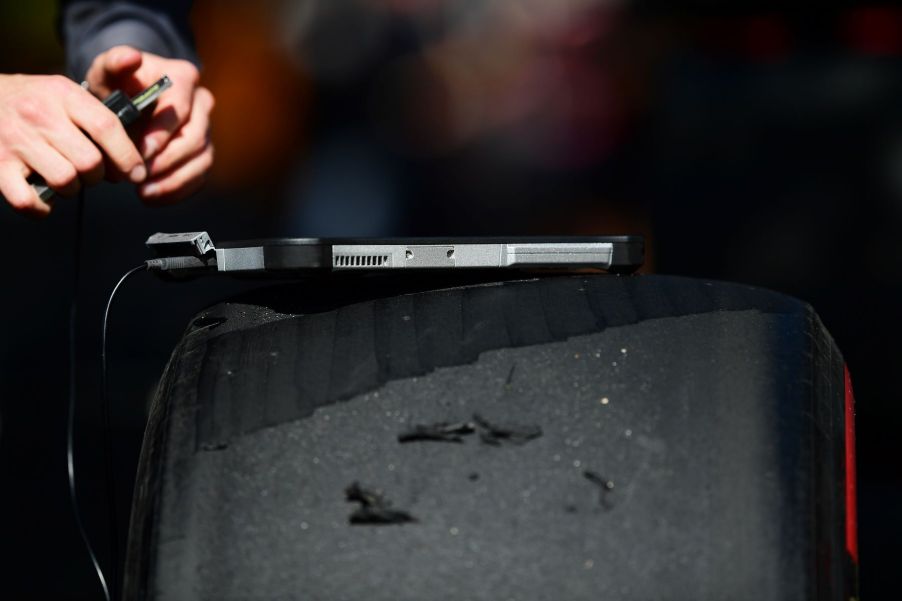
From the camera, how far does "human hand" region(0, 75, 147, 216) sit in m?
0.98

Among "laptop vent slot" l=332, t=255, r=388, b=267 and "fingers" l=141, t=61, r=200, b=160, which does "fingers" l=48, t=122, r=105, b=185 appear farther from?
"laptop vent slot" l=332, t=255, r=388, b=267

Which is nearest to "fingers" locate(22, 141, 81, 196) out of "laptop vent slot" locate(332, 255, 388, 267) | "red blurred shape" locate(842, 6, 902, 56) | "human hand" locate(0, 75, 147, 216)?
"human hand" locate(0, 75, 147, 216)

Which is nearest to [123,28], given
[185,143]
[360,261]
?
[185,143]

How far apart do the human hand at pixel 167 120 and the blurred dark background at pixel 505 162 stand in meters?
2.23

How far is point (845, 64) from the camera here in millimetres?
3791

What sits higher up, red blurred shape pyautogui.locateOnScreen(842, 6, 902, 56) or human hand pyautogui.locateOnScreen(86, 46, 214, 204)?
red blurred shape pyautogui.locateOnScreen(842, 6, 902, 56)

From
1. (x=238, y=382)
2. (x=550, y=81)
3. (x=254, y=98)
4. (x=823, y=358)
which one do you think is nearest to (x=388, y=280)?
(x=238, y=382)

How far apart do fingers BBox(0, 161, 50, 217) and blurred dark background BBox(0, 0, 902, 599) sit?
95.5 inches

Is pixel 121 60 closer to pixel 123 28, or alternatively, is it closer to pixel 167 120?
pixel 167 120

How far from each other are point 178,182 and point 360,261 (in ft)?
1.92

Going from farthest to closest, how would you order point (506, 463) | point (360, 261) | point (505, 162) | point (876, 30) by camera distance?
point (505, 162) < point (876, 30) < point (360, 261) < point (506, 463)

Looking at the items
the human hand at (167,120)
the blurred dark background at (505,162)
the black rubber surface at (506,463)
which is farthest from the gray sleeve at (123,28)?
the blurred dark background at (505,162)

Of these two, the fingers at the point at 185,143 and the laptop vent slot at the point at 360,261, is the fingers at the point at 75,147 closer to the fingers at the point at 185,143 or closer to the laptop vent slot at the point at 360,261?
the fingers at the point at 185,143

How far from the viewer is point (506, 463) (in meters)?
0.53
